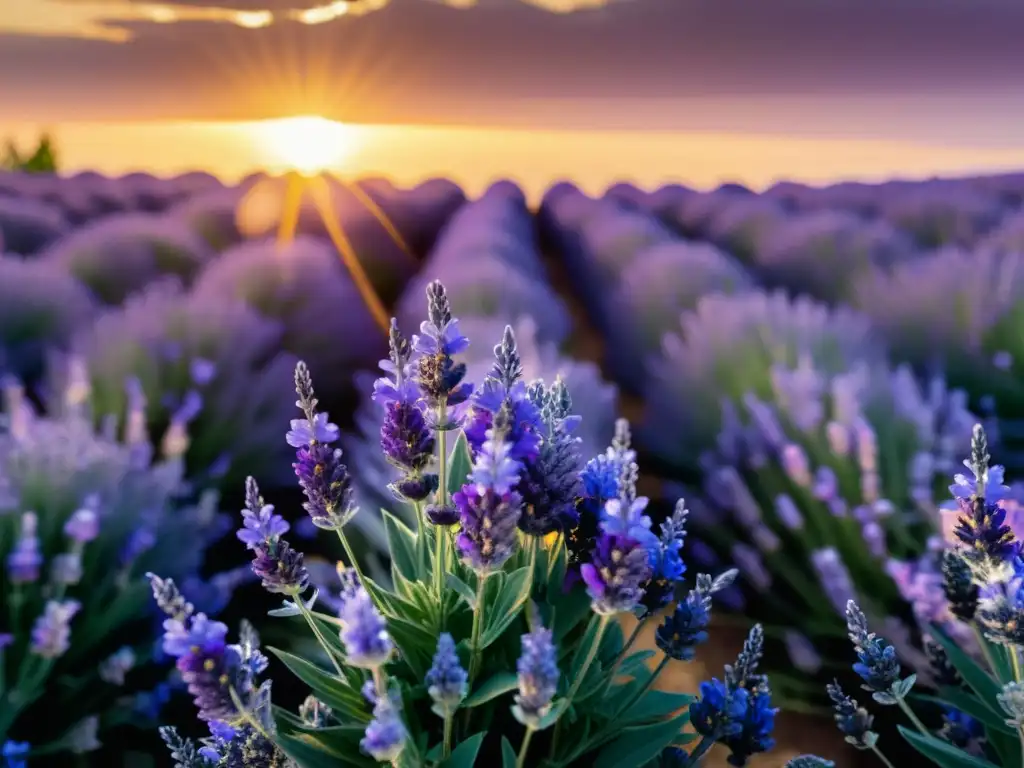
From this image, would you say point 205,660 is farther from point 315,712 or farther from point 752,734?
point 752,734

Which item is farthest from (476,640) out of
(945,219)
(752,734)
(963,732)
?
(945,219)

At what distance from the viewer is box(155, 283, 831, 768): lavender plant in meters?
→ 0.85

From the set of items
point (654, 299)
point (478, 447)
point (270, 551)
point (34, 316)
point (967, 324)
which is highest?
point (478, 447)

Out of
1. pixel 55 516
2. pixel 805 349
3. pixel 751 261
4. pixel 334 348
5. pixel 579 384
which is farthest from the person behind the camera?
pixel 751 261

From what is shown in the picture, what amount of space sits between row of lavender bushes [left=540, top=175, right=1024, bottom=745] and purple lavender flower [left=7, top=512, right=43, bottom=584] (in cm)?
189

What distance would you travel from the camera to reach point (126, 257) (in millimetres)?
6379

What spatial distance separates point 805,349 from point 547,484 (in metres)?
3.24

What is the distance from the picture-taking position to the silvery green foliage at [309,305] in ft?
15.9

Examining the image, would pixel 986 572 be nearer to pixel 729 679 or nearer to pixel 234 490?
pixel 729 679

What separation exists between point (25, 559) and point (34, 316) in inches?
108

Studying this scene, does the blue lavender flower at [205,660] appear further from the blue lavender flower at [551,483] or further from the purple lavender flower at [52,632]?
the purple lavender flower at [52,632]

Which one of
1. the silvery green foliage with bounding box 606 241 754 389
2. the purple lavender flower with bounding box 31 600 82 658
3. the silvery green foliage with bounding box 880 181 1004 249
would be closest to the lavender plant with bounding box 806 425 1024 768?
the purple lavender flower with bounding box 31 600 82 658

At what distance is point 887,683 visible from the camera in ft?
3.99

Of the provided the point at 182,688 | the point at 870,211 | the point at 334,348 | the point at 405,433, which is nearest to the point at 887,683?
the point at 405,433
